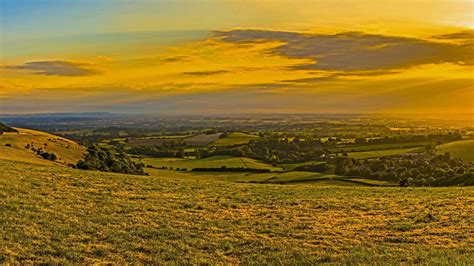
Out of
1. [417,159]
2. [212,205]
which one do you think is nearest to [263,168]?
[417,159]

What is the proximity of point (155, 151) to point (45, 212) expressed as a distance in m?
94.9

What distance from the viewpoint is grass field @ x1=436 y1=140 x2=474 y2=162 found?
81.5m

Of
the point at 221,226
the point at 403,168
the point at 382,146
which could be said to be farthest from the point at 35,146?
the point at 382,146

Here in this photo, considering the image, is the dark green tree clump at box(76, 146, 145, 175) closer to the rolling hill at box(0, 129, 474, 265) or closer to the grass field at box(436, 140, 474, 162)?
the rolling hill at box(0, 129, 474, 265)

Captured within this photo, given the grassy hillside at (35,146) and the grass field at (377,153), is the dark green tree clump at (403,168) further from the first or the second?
the grassy hillside at (35,146)

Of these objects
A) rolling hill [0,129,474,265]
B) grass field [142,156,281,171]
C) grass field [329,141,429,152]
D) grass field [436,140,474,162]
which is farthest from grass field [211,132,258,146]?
rolling hill [0,129,474,265]

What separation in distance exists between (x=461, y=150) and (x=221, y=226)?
281ft

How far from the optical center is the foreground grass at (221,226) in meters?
12.1

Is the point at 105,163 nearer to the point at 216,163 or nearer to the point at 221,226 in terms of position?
the point at 221,226

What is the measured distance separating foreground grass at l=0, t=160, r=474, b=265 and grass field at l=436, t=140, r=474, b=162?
6442 centimetres

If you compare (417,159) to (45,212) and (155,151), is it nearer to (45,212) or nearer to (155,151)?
(155,151)

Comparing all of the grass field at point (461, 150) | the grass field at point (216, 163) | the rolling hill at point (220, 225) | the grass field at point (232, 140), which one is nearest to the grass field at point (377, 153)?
the grass field at point (461, 150)

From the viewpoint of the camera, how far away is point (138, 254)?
12109 millimetres

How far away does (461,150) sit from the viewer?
87062 mm
